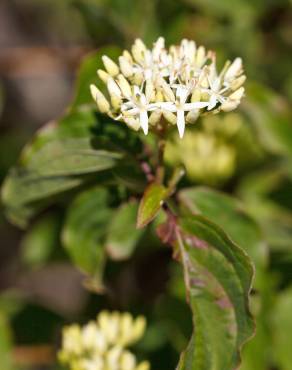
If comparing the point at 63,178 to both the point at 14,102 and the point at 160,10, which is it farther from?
the point at 14,102

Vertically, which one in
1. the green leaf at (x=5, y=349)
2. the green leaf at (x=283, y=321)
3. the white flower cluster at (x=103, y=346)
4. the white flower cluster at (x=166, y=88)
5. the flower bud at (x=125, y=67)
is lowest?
the green leaf at (x=283, y=321)

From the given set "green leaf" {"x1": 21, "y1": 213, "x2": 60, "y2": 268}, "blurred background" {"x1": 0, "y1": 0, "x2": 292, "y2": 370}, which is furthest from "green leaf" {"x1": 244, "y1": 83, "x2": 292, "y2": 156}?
"green leaf" {"x1": 21, "y1": 213, "x2": 60, "y2": 268}

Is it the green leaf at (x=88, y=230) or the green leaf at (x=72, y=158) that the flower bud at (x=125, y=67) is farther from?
the green leaf at (x=88, y=230)

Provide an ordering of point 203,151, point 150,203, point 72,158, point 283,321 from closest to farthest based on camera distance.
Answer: point 150,203 < point 72,158 < point 283,321 < point 203,151

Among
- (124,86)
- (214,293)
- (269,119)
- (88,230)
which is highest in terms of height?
(124,86)

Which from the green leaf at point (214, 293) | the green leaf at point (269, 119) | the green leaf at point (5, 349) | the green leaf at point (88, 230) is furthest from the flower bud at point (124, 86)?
the green leaf at point (5, 349)

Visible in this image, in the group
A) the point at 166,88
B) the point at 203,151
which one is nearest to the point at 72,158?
the point at 166,88

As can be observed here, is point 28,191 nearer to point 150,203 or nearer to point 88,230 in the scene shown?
point 88,230

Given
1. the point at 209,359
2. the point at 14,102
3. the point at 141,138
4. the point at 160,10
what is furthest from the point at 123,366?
the point at 14,102
